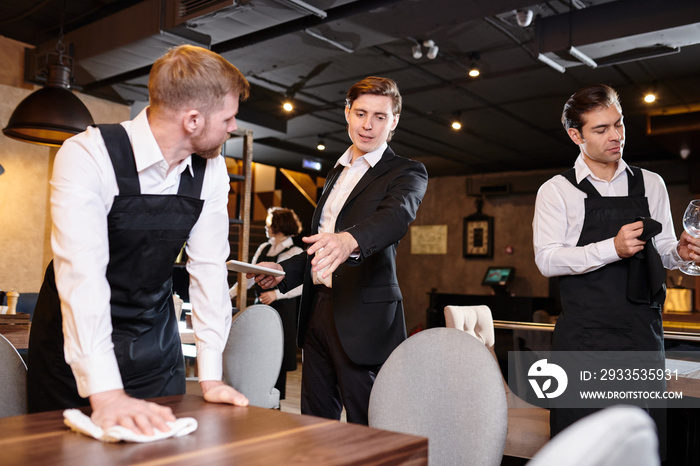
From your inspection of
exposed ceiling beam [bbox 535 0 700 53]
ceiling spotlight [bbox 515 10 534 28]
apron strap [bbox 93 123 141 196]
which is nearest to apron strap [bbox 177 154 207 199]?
apron strap [bbox 93 123 141 196]

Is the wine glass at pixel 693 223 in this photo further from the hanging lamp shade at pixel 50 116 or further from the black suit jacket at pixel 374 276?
the hanging lamp shade at pixel 50 116

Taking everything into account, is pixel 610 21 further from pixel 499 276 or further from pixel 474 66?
pixel 499 276

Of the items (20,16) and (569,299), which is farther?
(20,16)

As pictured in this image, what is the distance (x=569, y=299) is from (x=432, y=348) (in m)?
0.60

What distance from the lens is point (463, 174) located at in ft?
36.9

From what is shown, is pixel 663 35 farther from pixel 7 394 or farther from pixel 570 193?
pixel 7 394

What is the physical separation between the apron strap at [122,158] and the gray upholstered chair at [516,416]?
1.15m

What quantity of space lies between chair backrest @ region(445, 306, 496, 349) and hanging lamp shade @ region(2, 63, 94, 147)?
2673 mm

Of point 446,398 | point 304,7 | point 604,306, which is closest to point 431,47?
point 304,7

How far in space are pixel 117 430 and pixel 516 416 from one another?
1682mm

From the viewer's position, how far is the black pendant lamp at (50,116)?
3885 mm

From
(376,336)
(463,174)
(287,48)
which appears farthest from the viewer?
(463,174)

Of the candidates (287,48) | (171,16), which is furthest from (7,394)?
(287,48)

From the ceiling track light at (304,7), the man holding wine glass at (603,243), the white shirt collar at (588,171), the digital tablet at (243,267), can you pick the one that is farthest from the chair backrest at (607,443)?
the ceiling track light at (304,7)
